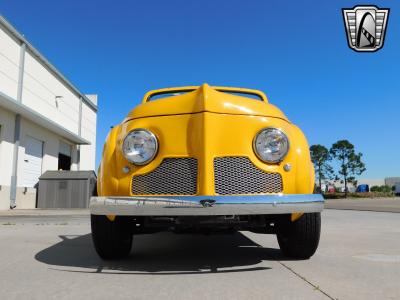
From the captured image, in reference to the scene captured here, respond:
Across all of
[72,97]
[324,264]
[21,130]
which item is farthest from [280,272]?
[72,97]

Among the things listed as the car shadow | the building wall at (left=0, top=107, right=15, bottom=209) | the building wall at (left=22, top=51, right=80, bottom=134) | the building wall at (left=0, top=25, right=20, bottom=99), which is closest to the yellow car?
the car shadow

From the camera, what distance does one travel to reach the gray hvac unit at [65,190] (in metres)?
20.2

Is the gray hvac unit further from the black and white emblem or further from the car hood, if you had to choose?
the car hood

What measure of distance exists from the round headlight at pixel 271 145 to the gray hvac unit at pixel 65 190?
1793 cm

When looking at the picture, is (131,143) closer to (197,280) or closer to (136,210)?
(136,210)

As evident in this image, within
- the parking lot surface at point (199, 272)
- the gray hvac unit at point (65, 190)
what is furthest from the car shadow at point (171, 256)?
the gray hvac unit at point (65, 190)

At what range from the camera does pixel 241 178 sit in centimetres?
328

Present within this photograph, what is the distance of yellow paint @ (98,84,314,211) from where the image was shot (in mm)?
3328

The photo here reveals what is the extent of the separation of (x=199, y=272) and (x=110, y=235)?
0.89m

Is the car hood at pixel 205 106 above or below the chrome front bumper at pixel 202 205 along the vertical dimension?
above

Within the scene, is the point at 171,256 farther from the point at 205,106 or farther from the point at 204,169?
the point at 205,106

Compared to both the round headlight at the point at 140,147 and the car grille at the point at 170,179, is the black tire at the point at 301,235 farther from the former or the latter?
the round headlight at the point at 140,147

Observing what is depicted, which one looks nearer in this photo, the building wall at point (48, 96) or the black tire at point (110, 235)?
the black tire at point (110, 235)

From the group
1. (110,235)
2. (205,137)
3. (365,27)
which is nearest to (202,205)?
(205,137)
